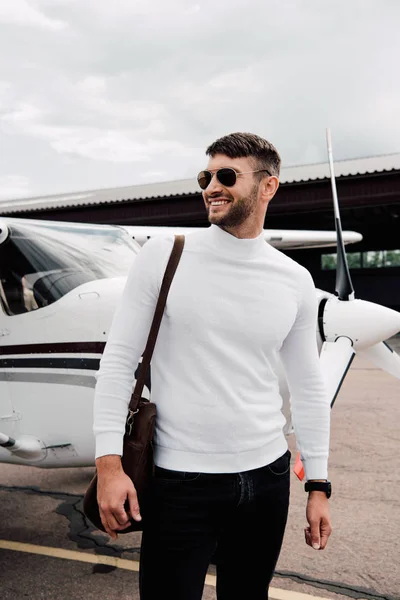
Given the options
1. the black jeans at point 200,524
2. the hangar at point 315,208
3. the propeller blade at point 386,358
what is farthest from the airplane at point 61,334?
the hangar at point 315,208

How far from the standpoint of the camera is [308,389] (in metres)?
1.56

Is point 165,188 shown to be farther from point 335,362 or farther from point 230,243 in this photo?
point 230,243

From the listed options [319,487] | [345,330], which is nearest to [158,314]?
[319,487]

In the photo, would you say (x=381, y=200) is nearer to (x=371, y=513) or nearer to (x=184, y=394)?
(x=371, y=513)

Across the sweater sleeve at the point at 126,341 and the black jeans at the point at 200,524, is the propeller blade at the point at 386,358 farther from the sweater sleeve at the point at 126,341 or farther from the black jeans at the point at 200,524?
the sweater sleeve at the point at 126,341

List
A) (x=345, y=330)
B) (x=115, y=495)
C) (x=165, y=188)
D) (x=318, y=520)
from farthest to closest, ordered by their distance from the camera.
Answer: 1. (x=165, y=188)
2. (x=345, y=330)
3. (x=318, y=520)
4. (x=115, y=495)

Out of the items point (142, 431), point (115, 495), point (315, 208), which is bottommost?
point (115, 495)

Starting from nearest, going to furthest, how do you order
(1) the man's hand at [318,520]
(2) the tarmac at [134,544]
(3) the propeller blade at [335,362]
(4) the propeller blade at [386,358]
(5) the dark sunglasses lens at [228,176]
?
(5) the dark sunglasses lens at [228,176]
(1) the man's hand at [318,520]
(2) the tarmac at [134,544]
(3) the propeller blade at [335,362]
(4) the propeller blade at [386,358]

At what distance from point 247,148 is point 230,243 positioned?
24cm

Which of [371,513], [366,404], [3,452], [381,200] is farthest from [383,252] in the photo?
[3,452]

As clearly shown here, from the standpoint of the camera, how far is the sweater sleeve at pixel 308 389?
1524mm

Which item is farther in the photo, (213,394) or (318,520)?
(318,520)

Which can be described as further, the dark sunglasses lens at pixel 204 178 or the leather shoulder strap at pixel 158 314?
the dark sunglasses lens at pixel 204 178

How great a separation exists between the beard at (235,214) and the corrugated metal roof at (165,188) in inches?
505
